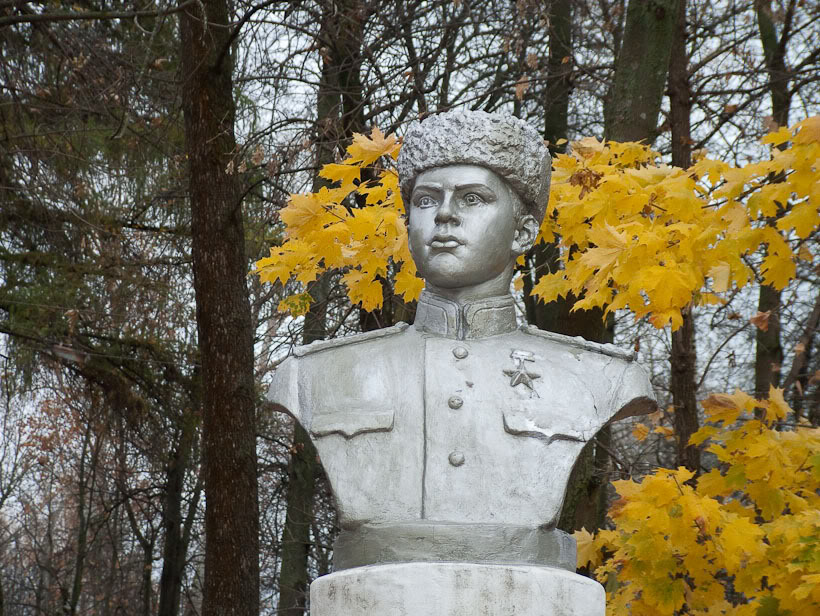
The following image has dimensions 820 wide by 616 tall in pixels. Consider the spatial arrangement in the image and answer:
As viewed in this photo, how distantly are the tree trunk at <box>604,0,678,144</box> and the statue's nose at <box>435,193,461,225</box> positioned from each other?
3.32 meters

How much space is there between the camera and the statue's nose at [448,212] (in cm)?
365

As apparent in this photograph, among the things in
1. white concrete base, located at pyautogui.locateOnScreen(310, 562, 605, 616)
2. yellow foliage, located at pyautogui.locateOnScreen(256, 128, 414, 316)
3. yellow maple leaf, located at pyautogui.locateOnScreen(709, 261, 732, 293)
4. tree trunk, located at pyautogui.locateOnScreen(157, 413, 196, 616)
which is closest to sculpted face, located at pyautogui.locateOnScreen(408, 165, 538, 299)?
white concrete base, located at pyautogui.locateOnScreen(310, 562, 605, 616)

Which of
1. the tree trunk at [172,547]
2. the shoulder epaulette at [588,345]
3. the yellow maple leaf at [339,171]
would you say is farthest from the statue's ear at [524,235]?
the tree trunk at [172,547]

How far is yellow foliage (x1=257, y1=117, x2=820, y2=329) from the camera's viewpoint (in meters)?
4.88

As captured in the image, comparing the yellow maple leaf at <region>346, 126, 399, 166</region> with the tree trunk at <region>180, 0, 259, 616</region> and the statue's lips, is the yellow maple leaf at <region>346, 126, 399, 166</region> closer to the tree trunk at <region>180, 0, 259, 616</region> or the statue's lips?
the tree trunk at <region>180, 0, 259, 616</region>

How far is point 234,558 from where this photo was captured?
6742mm

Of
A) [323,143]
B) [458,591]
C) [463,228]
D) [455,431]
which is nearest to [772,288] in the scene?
[323,143]

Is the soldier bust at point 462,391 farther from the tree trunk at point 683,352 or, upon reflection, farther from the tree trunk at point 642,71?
the tree trunk at point 683,352

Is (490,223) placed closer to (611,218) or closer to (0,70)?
(611,218)

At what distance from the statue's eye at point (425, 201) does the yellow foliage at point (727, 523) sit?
1944 mm

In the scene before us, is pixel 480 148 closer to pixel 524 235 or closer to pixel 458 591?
pixel 524 235

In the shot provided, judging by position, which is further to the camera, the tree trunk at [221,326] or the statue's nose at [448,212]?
the tree trunk at [221,326]

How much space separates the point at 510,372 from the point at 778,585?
2.16 meters

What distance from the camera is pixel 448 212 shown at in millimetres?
3650
